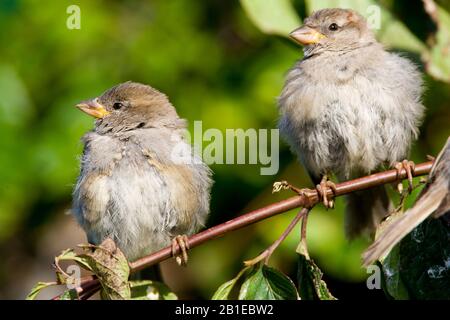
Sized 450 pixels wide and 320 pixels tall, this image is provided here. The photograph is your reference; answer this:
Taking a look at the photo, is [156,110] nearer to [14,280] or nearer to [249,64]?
[249,64]

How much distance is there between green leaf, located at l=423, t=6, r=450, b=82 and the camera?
379cm

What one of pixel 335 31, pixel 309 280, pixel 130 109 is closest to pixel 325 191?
pixel 309 280

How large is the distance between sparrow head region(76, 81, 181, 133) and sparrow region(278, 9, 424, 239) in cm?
69

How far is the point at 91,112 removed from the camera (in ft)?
14.4

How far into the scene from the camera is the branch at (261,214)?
118 inches

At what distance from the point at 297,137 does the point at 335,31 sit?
732mm

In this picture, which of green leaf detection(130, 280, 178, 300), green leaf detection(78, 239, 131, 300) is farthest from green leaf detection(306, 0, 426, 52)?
green leaf detection(78, 239, 131, 300)

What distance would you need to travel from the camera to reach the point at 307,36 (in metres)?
4.68

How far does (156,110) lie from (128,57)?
2.07m

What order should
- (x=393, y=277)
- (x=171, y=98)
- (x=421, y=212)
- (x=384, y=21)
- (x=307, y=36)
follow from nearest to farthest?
(x=421, y=212) → (x=393, y=277) → (x=384, y=21) → (x=307, y=36) → (x=171, y=98)

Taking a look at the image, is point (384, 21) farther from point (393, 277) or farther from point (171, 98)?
point (171, 98)

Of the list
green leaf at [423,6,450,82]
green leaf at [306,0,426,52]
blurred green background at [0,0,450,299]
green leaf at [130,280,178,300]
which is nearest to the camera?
green leaf at [130,280,178,300]

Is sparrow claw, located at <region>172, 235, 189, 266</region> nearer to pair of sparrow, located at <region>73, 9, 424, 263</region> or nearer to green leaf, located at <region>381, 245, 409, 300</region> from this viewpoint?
pair of sparrow, located at <region>73, 9, 424, 263</region>

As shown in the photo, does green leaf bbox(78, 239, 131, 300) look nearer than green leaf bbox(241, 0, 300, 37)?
Yes
